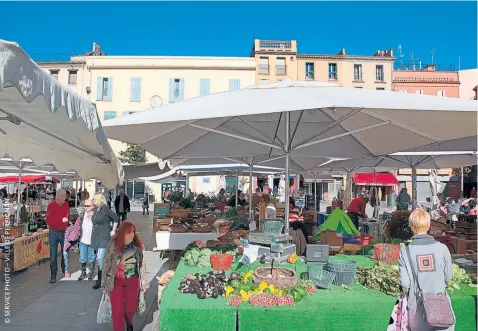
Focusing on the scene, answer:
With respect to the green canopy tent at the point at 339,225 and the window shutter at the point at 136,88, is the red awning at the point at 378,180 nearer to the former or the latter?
the green canopy tent at the point at 339,225

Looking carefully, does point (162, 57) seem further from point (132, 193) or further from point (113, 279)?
point (113, 279)

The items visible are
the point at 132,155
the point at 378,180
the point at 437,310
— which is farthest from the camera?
the point at 132,155

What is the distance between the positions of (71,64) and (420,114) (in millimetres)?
37212

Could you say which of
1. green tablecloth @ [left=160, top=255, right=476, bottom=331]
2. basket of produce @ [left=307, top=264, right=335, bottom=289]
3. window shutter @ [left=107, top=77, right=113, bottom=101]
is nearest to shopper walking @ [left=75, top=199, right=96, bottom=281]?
green tablecloth @ [left=160, top=255, right=476, bottom=331]

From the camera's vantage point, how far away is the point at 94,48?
39.6 meters

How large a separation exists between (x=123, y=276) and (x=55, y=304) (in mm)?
2196

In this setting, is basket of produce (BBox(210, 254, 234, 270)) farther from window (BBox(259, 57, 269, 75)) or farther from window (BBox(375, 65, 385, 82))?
window (BBox(375, 65, 385, 82))

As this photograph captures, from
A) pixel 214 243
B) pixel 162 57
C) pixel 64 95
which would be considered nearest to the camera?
pixel 64 95

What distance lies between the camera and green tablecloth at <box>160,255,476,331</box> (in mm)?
3131

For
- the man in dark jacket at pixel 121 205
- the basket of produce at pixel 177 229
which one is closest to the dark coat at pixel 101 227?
the basket of produce at pixel 177 229

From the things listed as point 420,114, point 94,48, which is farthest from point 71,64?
point 420,114

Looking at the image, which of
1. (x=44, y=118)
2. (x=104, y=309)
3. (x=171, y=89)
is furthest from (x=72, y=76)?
(x=44, y=118)

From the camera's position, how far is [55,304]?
18.8 ft

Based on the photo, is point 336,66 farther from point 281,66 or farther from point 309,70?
point 281,66
